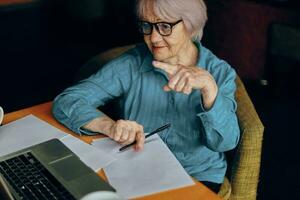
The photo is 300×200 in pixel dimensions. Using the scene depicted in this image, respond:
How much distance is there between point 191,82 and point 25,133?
509mm

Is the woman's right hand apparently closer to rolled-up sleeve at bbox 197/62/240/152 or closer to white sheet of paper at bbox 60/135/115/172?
white sheet of paper at bbox 60/135/115/172

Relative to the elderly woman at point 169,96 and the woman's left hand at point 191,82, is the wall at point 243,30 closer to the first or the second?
the elderly woman at point 169,96

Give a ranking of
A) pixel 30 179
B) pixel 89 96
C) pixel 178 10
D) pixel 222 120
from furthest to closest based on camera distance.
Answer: pixel 89 96, pixel 178 10, pixel 222 120, pixel 30 179

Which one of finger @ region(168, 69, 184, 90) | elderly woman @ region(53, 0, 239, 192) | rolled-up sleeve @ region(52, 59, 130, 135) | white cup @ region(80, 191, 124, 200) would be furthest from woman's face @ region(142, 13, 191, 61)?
white cup @ region(80, 191, 124, 200)

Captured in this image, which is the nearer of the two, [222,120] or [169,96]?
[222,120]

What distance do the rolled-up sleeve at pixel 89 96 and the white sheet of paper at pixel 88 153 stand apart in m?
0.06

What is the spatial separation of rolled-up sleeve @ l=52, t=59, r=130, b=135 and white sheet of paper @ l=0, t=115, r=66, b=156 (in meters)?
0.06

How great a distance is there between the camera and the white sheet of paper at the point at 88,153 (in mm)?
1295

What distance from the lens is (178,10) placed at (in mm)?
1531

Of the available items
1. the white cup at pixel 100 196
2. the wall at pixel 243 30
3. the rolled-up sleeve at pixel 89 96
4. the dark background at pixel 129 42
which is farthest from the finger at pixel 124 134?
the wall at pixel 243 30

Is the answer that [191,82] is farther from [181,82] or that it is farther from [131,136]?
[131,136]

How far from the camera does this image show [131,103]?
1681mm

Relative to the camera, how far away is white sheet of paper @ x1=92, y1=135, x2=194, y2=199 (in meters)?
1.18

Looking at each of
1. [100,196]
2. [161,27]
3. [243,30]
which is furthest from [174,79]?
[243,30]
